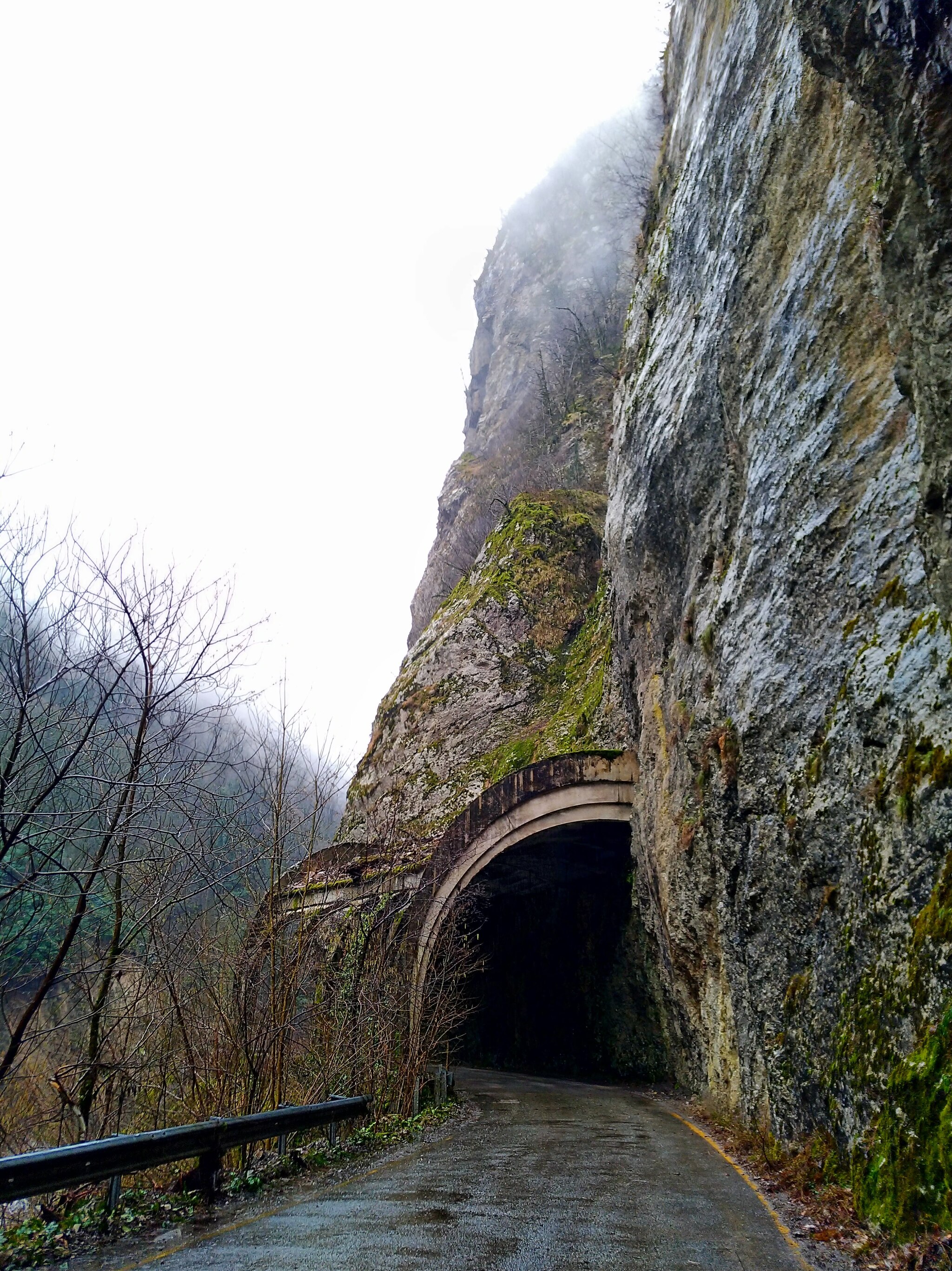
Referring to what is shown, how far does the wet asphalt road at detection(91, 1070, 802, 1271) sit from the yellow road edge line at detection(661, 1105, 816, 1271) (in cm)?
5

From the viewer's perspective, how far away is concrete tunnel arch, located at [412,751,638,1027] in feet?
54.3

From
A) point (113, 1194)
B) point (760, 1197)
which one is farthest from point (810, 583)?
point (113, 1194)

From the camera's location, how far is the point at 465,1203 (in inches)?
218

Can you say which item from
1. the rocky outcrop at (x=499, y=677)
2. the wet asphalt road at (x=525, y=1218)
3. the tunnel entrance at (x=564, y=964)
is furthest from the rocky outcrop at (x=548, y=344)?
the wet asphalt road at (x=525, y=1218)

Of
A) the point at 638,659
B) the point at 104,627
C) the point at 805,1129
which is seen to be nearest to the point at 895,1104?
the point at 805,1129

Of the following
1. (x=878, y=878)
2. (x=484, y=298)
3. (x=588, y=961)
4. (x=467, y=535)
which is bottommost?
(x=588, y=961)

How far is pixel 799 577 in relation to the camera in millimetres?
7699

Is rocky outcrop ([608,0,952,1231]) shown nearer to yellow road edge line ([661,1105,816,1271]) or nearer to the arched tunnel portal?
yellow road edge line ([661,1105,816,1271])

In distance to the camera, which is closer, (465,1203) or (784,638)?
(465,1203)

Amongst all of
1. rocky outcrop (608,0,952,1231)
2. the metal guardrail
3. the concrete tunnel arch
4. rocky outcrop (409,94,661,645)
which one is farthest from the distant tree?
rocky outcrop (409,94,661,645)

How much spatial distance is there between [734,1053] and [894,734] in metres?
5.73

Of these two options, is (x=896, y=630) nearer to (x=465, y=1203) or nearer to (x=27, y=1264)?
(x=465, y=1203)

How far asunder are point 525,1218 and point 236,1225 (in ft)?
5.56

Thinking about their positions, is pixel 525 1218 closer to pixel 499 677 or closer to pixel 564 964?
pixel 564 964
